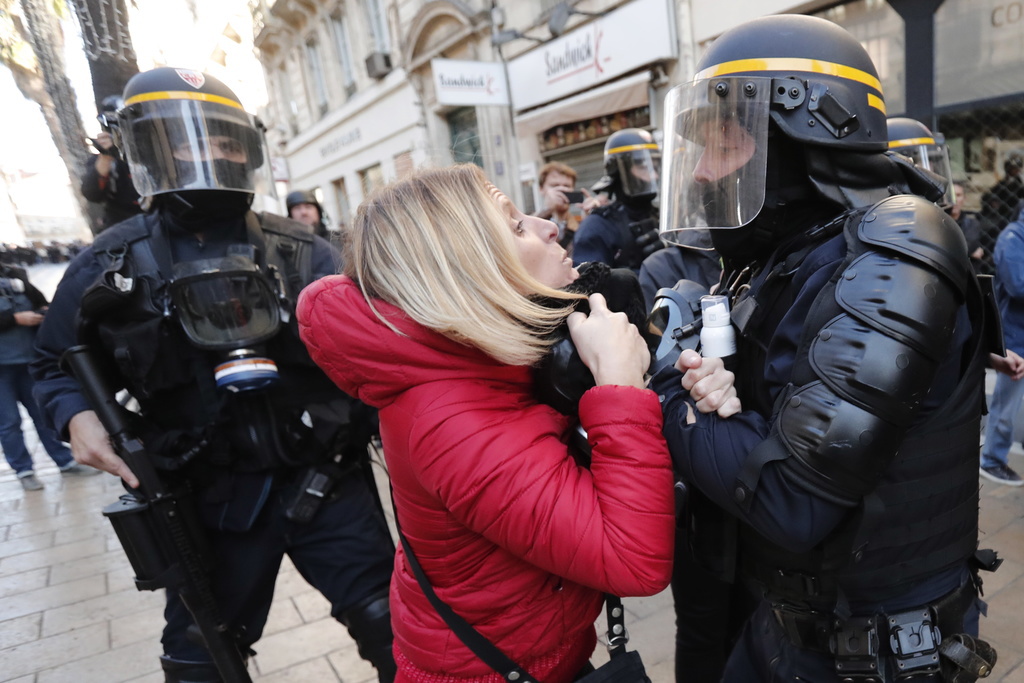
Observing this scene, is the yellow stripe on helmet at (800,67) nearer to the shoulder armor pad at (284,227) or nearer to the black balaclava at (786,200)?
the black balaclava at (786,200)

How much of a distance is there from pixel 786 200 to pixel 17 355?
588cm

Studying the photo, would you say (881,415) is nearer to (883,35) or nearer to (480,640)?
(480,640)

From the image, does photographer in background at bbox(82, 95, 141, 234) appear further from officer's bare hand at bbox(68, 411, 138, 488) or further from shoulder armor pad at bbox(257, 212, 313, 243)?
officer's bare hand at bbox(68, 411, 138, 488)

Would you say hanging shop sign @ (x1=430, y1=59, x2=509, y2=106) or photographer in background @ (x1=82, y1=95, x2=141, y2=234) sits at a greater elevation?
hanging shop sign @ (x1=430, y1=59, x2=509, y2=106)

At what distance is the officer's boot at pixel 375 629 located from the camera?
6.23 ft

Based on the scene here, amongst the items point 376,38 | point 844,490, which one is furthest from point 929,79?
point 376,38

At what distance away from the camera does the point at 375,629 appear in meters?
1.90

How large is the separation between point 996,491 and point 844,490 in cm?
336

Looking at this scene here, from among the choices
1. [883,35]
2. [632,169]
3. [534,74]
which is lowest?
[632,169]

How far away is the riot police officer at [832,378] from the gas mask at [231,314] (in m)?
1.25

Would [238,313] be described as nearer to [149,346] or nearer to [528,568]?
[149,346]

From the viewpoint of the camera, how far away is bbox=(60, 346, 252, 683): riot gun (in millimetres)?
1786

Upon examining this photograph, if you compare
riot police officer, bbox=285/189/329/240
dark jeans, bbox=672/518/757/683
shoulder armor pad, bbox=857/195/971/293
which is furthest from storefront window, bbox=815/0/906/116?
shoulder armor pad, bbox=857/195/971/293

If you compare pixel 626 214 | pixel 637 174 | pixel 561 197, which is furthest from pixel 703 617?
pixel 561 197
